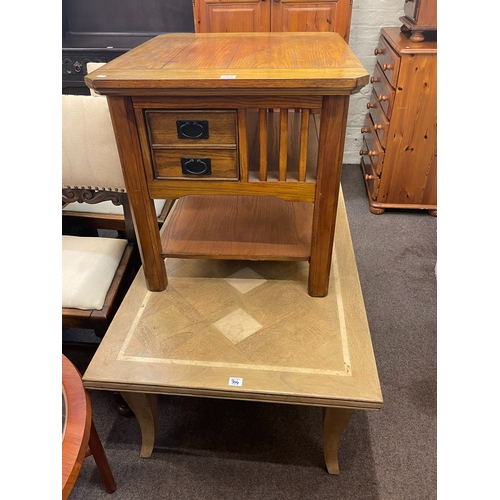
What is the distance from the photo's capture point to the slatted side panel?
33.8 inches

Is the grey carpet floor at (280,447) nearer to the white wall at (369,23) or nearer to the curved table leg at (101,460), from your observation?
the curved table leg at (101,460)

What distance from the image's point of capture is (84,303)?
47.1 inches

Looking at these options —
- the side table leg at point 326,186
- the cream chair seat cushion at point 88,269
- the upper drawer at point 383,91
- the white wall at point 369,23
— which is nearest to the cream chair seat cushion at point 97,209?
the cream chair seat cushion at point 88,269

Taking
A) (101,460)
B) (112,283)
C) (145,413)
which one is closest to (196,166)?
(112,283)

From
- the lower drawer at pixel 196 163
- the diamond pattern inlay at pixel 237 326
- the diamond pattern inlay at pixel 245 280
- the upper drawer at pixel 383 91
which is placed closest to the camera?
the lower drawer at pixel 196 163

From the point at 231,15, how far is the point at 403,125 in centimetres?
107

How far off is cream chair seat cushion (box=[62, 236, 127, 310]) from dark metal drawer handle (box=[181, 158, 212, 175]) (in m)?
0.52

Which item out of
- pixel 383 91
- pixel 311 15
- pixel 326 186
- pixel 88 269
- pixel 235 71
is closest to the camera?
pixel 235 71

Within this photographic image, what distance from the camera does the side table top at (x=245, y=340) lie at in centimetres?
92

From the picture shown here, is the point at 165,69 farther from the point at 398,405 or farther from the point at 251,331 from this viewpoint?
the point at 398,405

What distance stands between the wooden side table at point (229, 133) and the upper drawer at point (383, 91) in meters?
1.05

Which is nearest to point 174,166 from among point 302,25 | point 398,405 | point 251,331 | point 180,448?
point 251,331

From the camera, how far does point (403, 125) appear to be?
2.09 metres

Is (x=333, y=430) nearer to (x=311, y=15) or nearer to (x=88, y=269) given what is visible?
(x=88, y=269)
